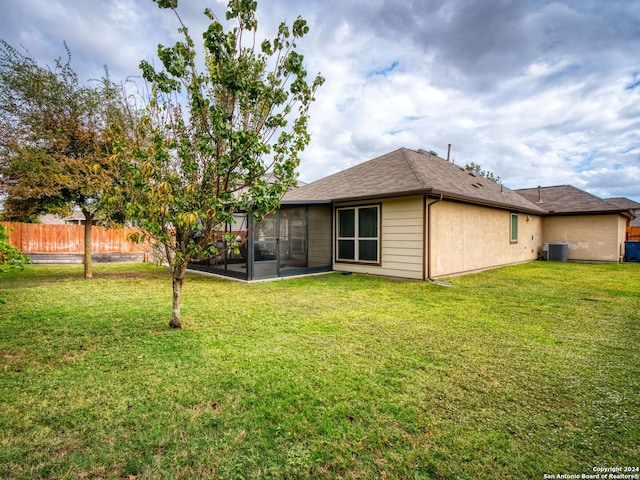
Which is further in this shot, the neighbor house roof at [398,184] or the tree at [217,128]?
the neighbor house roof at [398,184]

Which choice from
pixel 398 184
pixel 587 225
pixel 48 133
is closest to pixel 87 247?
pixel 48 133

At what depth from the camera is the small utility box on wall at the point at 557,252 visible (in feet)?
46.3

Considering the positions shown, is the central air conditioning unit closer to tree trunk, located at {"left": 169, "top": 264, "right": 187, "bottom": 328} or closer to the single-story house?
the single-story house

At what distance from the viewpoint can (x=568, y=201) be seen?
15.5 meters

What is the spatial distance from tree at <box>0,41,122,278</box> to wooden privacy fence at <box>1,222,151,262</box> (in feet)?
14.0

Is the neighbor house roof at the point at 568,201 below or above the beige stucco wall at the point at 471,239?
above

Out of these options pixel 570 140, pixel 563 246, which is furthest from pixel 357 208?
pixel 570 140

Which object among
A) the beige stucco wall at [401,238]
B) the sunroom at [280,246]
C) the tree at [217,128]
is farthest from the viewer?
the sunroom at [280,246]

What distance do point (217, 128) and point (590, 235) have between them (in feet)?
56.8

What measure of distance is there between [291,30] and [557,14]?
28.2 feet

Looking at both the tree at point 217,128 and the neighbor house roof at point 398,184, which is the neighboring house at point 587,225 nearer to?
the neighbor house roof at point 398,184

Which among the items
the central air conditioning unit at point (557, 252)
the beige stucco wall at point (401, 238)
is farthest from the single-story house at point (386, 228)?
the central air conditioning unit at point (557, 252)

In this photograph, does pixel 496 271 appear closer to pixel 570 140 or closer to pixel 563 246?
pixel 563 246

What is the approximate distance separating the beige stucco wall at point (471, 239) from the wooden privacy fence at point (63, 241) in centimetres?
1075
